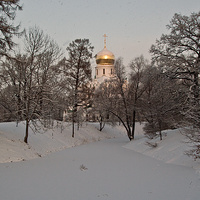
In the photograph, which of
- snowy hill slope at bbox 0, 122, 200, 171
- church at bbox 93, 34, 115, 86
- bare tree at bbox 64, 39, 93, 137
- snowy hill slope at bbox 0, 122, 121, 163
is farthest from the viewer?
church at bbox 93, 34, 115, 86

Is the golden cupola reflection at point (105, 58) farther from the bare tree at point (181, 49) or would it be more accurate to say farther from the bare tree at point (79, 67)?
the bare tree at point (181, 49)

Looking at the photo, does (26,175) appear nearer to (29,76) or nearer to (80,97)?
(29,76)

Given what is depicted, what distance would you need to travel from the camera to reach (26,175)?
22.0 ft

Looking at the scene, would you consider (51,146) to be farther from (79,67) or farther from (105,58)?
(105,58)

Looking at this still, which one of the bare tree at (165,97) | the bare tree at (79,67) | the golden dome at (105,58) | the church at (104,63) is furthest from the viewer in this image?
the golden dome at (105,58)

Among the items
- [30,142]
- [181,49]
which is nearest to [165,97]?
[181,49]

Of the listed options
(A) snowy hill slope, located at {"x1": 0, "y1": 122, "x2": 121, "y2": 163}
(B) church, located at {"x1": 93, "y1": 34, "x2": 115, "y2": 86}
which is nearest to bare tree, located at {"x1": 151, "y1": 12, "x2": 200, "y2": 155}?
(A) snowy hill slope, located at {"x1": 0, "y1": 122, "x2": 121, "y2": 163}

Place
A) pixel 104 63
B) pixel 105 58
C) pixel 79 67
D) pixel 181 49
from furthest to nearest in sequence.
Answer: pixel 104 63, pixel 105 58, pixel 79 67, pixel 181 49

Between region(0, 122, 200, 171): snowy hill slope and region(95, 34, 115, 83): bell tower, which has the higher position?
region(95, 34, 115, 83): bell tower

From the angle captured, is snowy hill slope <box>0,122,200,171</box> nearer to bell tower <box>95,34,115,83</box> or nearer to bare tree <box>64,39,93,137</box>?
bare tree <box>64,39,93,137</box>

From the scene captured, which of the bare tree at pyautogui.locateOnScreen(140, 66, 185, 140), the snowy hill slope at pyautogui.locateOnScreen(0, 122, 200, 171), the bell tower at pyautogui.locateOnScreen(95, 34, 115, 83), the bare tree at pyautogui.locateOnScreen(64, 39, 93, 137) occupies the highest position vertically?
the bell tower at pyautogui.locateOnScreen(95, 34, 115, 83)

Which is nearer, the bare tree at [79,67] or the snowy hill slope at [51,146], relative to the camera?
the snowy hill slope at [51,146]

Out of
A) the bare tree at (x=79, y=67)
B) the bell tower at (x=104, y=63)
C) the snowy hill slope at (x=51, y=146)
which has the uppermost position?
the bell tower at (x=104, y=63)

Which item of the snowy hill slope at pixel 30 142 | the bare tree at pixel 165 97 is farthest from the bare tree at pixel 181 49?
the snowy hill slope at pixel 30 142
